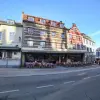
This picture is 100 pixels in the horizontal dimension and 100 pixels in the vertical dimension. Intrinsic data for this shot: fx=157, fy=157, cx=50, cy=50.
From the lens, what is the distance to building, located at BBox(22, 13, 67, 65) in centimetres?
3472

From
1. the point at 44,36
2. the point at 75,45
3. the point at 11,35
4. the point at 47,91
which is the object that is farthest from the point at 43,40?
the point at 47,91

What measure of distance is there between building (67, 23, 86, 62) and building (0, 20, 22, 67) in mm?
13962

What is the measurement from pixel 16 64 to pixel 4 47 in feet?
14.7

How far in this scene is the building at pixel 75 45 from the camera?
42094mm

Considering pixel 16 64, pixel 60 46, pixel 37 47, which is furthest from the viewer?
pixel 60 46

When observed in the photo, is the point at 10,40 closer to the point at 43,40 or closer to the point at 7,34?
the point at 7,34

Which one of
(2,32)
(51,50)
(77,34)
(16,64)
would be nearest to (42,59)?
(51,50)

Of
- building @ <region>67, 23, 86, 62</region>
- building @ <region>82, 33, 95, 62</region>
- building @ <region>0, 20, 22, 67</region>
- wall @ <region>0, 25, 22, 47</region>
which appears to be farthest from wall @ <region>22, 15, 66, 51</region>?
building @ <region>82, 33, 95, 62</region>

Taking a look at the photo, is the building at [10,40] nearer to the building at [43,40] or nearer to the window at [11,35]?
the window at [11,35]

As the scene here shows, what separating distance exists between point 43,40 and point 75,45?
11.0 metres

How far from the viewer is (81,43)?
46969 mm

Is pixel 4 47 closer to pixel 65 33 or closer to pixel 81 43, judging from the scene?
pixel 65 33

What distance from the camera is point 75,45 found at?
44.1 m

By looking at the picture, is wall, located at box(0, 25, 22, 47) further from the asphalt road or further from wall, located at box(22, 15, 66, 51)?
the asphalt road
